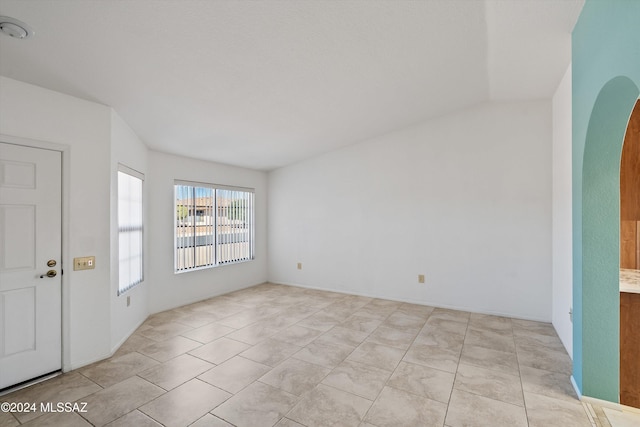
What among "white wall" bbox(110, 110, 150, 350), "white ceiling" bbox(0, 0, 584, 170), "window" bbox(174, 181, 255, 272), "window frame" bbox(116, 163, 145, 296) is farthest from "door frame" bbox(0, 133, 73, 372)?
"window" bbox(174, 181, 255, 272)

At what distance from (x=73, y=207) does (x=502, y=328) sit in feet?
Answer: 16.0

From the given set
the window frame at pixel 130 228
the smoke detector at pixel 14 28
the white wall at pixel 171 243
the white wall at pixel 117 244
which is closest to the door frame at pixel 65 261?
the white wall at pixel 117 244

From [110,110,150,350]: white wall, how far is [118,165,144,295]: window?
105mm

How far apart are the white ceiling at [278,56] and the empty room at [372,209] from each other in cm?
2

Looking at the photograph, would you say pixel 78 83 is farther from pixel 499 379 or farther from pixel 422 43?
pixel 499 379

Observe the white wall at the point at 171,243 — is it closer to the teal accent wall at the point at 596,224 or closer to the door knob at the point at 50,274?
the door knob at the point at 50,274

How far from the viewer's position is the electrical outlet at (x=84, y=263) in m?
2.81

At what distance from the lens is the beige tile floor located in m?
2.12

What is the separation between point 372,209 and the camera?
5.20 metres

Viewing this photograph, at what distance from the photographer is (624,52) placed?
1.57m

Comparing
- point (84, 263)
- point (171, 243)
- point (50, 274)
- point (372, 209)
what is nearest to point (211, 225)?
point (171, 243)

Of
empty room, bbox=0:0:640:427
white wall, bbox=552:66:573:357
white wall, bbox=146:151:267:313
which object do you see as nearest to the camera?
empty room, bbox=0:0:640:427

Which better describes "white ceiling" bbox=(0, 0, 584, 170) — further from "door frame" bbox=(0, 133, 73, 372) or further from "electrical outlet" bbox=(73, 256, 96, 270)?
"electrical outlet" bbox=(73, 256, 96, 270)

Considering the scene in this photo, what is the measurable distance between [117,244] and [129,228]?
19.1 inches
